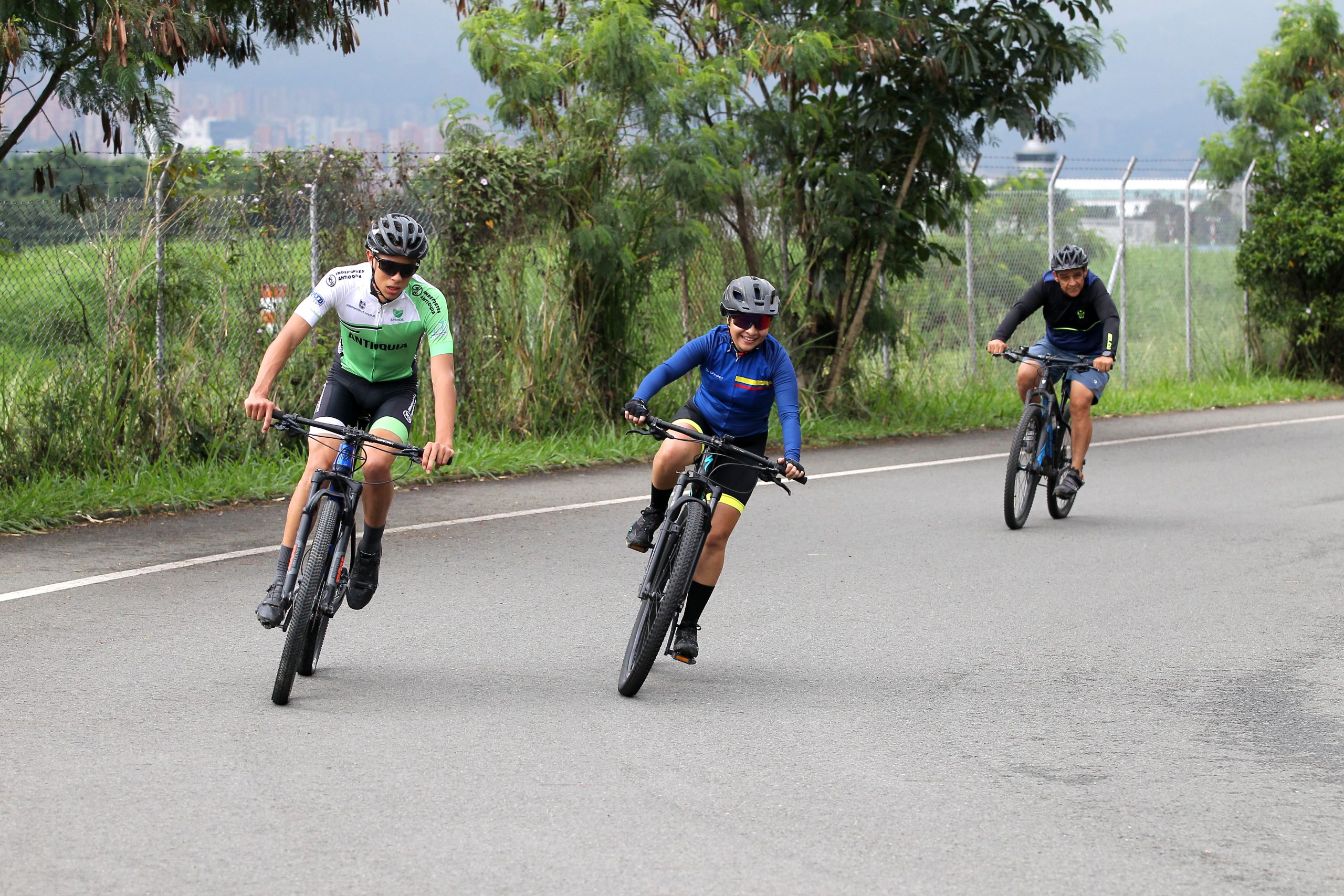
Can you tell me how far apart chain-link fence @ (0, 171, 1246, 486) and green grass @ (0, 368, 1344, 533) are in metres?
0.40

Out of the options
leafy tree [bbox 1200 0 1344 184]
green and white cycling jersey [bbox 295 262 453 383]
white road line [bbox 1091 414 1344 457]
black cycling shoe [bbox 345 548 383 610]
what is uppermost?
leafy tree [bbox 1200 0 1344 184]

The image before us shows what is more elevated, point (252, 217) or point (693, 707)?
point (252, 217)

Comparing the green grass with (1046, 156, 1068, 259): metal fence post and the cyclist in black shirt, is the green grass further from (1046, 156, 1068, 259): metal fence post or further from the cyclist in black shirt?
the cyclist in black shirt

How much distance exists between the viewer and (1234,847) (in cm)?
463

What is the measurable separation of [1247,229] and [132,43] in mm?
19572

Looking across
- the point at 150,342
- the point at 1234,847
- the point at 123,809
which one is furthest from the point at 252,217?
the point at 1234,847

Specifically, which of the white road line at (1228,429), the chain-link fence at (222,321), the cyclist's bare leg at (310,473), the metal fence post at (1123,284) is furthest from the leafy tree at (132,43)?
the metal fence post at (1123,284)

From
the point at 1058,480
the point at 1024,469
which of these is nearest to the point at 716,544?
the point at 1024,469

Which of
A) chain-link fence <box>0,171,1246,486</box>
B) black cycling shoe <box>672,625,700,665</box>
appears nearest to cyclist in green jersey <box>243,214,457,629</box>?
black cycling shoe <box>672,625,700,665</box>

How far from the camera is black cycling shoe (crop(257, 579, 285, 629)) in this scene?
616 centimetres

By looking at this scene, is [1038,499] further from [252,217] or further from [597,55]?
[252,217]

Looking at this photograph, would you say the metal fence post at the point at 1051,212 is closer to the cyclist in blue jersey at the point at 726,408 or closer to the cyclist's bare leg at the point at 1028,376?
Result: the cyclist's bare leg at the point at 1028,376

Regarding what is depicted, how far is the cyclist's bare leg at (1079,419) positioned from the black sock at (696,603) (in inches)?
207

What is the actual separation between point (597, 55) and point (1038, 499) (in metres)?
6.04
